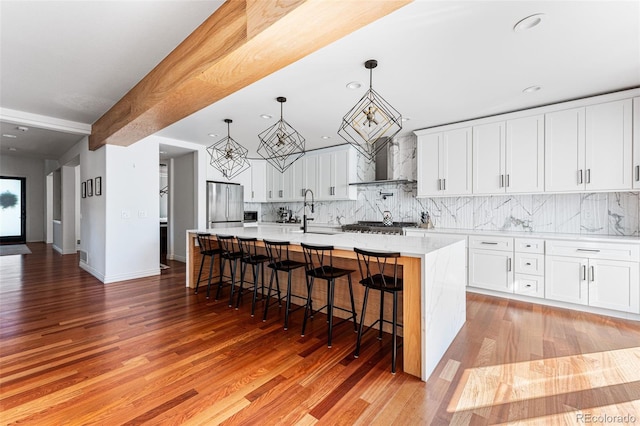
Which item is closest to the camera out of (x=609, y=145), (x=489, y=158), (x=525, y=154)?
(x=609, y=145)

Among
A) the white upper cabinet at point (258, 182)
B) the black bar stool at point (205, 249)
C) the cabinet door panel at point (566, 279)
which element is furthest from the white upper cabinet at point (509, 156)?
the white upper cabinet at point (258, 182)

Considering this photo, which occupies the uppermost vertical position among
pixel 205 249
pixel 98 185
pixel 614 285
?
pixel 98 185

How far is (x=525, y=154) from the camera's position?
391 centimetres

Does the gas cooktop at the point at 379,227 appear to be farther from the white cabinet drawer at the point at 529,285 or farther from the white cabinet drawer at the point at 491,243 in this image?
the white cabinet drawer at the point at 529,285

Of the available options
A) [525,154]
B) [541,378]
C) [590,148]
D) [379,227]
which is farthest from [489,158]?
[541,378]

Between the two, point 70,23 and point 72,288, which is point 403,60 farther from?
point 72,288

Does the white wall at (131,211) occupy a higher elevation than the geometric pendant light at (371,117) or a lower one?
lower

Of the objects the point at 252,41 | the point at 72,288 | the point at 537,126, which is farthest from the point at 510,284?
the point at 72,288

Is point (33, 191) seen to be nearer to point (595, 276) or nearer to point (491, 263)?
point (491, 263)

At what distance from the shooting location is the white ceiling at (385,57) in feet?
6.64

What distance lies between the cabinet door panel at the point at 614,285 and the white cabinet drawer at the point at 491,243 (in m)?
0.81

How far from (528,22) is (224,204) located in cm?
581

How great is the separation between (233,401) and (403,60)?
292 centimetres

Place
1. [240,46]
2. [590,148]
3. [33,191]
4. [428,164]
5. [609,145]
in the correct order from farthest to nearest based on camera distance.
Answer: [33,191]
[428,164]
[590,148]
[609,145]
[240,46]
